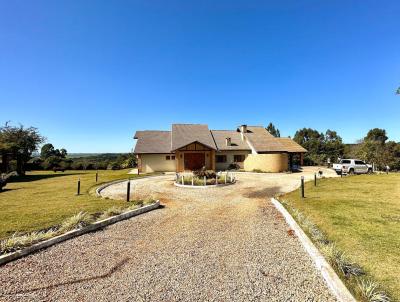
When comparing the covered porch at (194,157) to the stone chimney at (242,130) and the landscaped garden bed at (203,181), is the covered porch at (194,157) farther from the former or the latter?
the landscaped garden bed at (203,181)

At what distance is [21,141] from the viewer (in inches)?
1389

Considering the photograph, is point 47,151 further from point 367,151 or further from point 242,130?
point 367,151

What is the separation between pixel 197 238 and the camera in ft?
26.1

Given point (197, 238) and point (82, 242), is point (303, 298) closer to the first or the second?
point (197, 238)

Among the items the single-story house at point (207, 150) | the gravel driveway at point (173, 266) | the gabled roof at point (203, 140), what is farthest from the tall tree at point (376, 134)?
the gravel driveway at point (173, 266)

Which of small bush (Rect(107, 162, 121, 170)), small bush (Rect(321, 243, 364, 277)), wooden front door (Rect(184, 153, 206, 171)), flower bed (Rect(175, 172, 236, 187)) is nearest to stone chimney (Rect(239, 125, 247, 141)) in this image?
wooden front door (Rect(184, 153, 206, 171))

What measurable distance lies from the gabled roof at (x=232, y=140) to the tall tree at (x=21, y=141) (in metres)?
28.8

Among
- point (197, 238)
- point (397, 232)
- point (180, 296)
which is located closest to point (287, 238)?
point (197, 238)

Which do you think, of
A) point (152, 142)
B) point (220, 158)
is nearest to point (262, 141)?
point (220, 158)

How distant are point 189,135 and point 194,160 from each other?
5066 millimetres

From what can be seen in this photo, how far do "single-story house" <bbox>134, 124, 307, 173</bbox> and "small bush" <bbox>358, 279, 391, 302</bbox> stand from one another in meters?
26.9

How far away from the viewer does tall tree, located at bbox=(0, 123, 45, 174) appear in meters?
32.7

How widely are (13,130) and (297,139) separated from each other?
71.3 m

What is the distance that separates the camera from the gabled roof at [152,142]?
32472 millimetres
